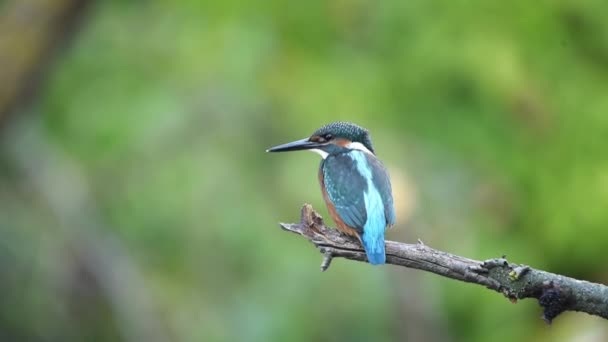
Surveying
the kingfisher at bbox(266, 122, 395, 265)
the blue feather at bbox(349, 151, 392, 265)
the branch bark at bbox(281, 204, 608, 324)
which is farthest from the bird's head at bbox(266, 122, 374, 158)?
the branch bark at bbox(281, 204, 608, 324)

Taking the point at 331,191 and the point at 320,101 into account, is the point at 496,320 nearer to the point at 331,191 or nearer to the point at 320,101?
the point at 320,101

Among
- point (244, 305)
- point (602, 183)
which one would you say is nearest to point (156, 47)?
point (244, 305)

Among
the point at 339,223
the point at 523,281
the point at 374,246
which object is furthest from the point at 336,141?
the point at 523,281

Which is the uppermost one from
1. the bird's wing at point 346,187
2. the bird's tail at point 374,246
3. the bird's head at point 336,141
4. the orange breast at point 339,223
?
the bird's head at point 336,141

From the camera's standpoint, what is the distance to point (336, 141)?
187 inches

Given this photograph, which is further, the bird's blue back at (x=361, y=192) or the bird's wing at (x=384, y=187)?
the bird's wing at (x=384, y=187)

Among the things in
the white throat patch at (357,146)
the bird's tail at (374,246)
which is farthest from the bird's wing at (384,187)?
the bird's tail at (374,246)

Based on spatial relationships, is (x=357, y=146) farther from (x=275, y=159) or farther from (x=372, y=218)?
(x=275, y=159)

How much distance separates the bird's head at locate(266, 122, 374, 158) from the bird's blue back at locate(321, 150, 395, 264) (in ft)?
0.28

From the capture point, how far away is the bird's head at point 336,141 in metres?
4.71

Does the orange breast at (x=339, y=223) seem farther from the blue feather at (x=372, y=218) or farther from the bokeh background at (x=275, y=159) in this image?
the bokeh background at (x=275, y=159)

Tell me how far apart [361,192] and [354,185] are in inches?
2.3

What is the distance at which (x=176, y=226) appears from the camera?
7.69 m

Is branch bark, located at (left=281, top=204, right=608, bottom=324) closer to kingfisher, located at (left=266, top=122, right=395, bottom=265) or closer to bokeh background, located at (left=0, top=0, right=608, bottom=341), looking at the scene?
kingfisher, located at (left=266, top=122, right=395, bottom=265)
